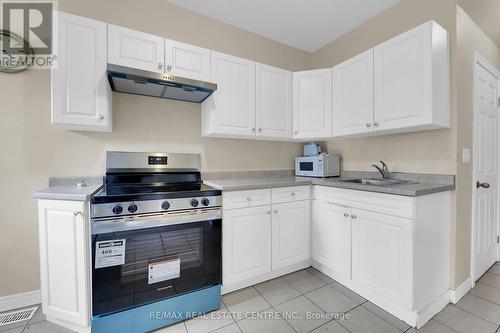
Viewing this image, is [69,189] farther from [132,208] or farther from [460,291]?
[460,291]

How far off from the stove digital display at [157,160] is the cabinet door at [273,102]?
1.00 metres

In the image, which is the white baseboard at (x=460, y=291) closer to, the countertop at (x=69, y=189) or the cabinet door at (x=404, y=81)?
the cabinet door at (x=404, y=81)

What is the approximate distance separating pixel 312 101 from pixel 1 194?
2932 millimetres

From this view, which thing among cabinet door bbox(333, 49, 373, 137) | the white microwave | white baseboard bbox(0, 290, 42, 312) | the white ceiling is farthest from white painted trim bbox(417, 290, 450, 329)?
white baseboard bbox(0, 290, 42, 312)

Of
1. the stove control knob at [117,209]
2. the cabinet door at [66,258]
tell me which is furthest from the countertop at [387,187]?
the cabinet door at [66,258]

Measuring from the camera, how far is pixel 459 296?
1.77 metres

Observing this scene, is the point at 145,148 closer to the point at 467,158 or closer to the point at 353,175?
the point at 353,175

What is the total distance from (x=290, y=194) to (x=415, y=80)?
54.3 inches

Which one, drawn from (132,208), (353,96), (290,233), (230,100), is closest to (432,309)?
(290,233)

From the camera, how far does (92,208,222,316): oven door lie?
135 centimetres

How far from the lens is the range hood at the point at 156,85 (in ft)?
5.37

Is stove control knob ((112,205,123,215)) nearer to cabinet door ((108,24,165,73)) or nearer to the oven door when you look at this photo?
the oven door

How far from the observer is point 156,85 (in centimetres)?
182

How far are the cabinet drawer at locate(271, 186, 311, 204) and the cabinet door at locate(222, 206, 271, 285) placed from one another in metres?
0.14
